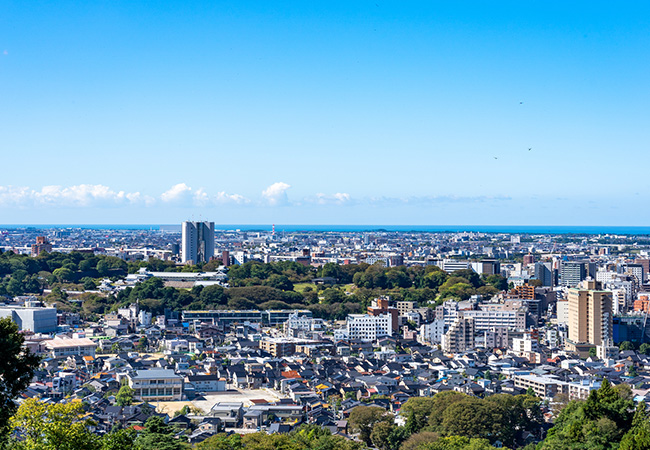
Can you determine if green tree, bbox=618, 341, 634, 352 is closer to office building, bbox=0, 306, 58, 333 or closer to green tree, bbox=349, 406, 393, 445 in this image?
green tree, bbox=349, 406, 393, 445

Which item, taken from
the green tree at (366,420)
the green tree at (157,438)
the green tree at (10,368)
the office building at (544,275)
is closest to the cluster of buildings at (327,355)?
the green tree at (366,420)

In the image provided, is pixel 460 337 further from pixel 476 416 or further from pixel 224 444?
pixel 224 444

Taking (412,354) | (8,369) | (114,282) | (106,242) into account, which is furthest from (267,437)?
(106,242)

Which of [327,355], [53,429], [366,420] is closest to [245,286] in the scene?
[327,355]

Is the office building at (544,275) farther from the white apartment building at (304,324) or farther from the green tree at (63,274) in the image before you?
the green tree at (63,274)

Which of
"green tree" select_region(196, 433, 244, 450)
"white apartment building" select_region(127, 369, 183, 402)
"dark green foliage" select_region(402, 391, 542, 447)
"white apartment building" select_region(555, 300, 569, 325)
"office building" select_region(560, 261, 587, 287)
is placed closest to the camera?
"green tree" select_region(196, 433, 244, 450)

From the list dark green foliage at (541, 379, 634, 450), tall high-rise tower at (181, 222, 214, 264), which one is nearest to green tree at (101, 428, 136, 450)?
dark green foliage at (541, 379, 634, 450)
